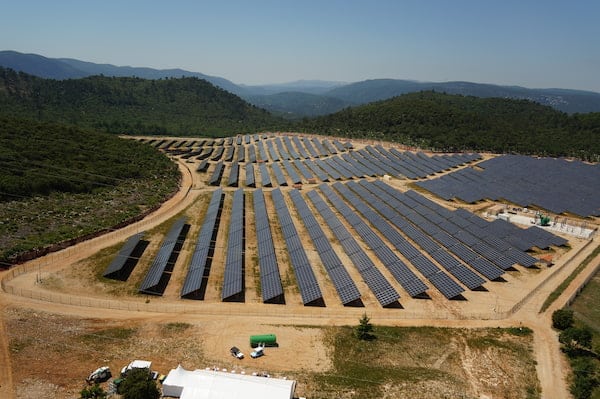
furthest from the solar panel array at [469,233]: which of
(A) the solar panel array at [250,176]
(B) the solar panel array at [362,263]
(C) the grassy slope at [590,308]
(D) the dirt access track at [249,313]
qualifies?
(A) the solar panel array at [250,176]

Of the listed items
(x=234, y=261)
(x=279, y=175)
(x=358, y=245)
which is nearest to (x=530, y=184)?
(x=358, y=245)

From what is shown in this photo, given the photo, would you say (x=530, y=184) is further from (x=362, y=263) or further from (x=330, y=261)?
(x=330, y=261)

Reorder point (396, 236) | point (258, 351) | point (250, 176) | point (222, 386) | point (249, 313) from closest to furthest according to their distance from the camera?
point (222, 386) < point (258, 351) < point (249, 313) < point (396, 236) < point (250, 176)

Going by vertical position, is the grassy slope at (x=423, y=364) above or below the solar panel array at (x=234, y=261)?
below

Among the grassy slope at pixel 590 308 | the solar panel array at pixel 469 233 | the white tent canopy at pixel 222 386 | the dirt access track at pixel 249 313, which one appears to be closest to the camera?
the white tent canopy at pixel 222 386

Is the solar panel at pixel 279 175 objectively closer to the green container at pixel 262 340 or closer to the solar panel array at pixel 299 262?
the solar panel array at pixel 299 262

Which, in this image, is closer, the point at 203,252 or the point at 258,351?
the point at 258,351

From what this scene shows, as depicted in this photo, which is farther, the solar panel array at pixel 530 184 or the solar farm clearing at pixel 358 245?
the solar panel array at pixel 530 184
